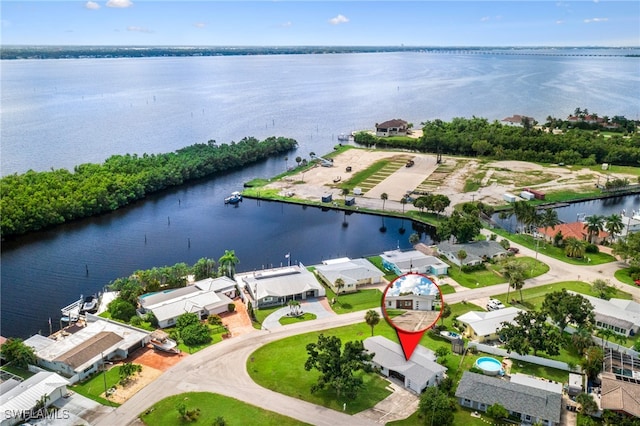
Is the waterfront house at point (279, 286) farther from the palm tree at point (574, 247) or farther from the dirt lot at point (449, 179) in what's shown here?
the palm tree at point (574, 247)

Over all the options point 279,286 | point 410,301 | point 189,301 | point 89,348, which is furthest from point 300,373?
point 89,348

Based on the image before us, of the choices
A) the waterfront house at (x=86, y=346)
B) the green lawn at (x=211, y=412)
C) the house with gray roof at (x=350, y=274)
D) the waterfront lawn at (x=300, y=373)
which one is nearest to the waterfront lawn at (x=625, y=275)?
the house with gray roof at (x=350, y=274)

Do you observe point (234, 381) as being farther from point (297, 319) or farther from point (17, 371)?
point (17, 371)

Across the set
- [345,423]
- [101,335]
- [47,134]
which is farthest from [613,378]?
[47,134]

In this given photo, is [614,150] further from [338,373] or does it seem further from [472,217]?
[338,373]

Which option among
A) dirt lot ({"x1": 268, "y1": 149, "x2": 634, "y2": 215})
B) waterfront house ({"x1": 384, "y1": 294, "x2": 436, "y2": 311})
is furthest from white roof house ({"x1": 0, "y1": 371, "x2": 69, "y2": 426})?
dirt lot ({"x1": 268, "y1": 149, "x2": 634, "y2": 215})
